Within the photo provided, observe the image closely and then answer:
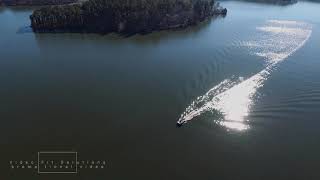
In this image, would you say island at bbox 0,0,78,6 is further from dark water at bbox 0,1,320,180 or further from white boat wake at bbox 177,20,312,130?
white boat wake at bbox 177,20,312,130

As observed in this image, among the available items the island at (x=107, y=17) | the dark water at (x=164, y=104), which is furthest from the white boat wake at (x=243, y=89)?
the island at (x=107, y=17)

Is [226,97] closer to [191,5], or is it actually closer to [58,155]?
[58,155]

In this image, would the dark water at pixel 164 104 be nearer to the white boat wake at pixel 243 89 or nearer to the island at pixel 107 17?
the white boat wake at pixel 243 89

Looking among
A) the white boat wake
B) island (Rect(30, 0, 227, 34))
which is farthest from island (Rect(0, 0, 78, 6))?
the white boat wake

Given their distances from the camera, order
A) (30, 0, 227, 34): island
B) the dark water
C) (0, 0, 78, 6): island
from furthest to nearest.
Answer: (0, 0, 78, 6): island → (30, 0, 227, 34): island → the dark water

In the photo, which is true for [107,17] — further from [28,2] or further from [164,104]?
[28,2]

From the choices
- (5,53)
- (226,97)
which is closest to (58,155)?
(226,97)

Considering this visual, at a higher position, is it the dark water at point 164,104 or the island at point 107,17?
the island at point 107,17

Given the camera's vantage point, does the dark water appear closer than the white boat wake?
Yes
